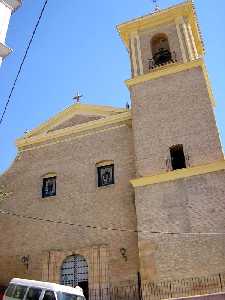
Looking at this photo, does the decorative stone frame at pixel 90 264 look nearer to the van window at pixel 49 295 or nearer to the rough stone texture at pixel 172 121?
the rough stone texture at pixel 172 121

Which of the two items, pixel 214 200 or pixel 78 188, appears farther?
pixel 78 188

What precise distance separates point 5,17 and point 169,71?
8.61 m

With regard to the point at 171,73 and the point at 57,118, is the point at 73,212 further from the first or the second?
the point at 171,73

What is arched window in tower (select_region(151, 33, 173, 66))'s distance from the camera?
2002 cm

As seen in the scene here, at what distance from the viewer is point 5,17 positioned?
39.7ft

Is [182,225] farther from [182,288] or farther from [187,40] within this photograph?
[187,40]

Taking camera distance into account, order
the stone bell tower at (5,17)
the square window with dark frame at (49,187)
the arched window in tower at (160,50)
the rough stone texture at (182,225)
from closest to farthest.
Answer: the stone bell tower at (5,17) → the rough stone texture at (182,225) → the square window with dark frame at (49,187) → the arched window in tower at (160,50)

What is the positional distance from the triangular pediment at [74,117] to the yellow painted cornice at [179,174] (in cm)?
507

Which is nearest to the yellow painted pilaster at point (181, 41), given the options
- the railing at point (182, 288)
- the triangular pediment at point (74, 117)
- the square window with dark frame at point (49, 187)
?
the triangular pediment at point (74, 117)

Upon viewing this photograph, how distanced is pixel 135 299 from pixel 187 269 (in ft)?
7.63

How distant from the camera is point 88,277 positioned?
52.5 ft

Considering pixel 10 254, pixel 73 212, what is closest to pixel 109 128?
pixel 73 212

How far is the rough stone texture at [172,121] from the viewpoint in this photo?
635 inches

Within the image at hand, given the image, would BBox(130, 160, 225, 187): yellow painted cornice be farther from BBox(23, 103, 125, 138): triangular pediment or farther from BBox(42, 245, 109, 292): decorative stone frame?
BBox(23, 103, 125, 138): triangular pediment
